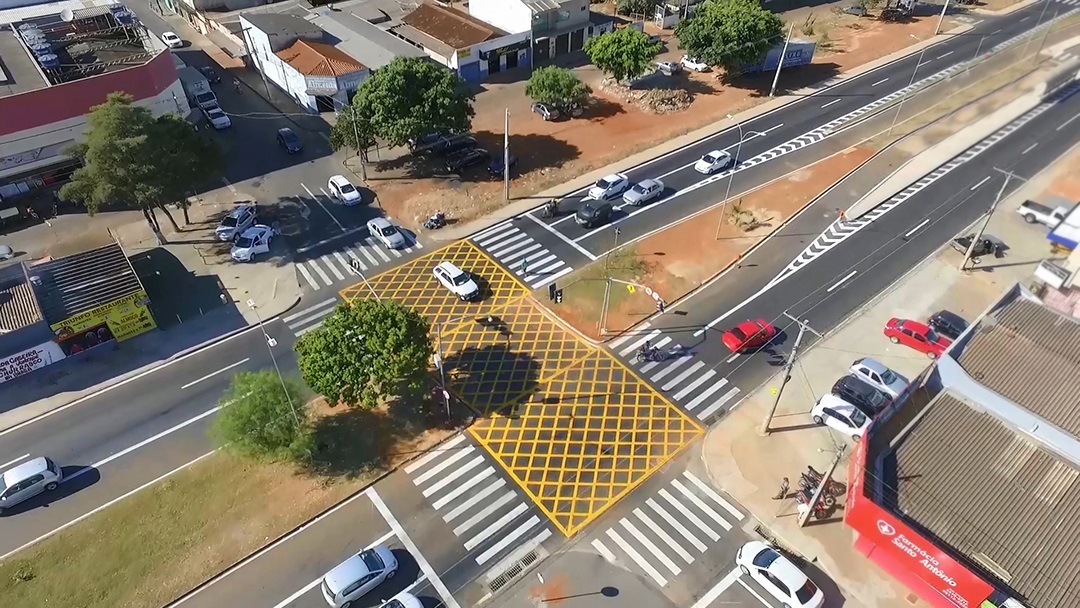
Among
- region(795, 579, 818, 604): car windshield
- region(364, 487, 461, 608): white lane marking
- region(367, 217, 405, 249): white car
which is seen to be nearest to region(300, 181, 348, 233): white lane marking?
region(367, 217, 405, 249): white car

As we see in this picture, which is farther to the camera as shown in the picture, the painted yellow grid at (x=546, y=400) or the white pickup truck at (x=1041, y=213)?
the white pickup truck at (x=1041, y=213)

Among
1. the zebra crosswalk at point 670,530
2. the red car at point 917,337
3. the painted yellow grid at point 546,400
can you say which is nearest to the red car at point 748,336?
the painted yellow grid at point 546,400

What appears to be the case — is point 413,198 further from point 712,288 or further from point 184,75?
point 184,75

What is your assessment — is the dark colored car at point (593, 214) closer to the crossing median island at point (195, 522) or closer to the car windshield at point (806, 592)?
the crossing median island at point (195, 522)

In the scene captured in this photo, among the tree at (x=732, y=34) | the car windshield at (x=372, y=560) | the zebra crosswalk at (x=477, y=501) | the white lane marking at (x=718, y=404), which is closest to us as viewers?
the car windshield at (x=372, y=560)

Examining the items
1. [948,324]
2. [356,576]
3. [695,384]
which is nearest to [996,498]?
[695,384]

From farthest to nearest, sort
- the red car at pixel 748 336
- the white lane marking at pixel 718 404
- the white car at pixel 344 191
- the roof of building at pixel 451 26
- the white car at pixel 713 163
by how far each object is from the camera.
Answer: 1. the roof of building at pixel 451 26
2. the white car at pixel 713 163
3. the white car at pixel 344 191
4. the red car at pixel 748 336
5. the white lane marking at pixel 718 404

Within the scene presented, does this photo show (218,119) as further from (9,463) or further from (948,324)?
(948,324)
